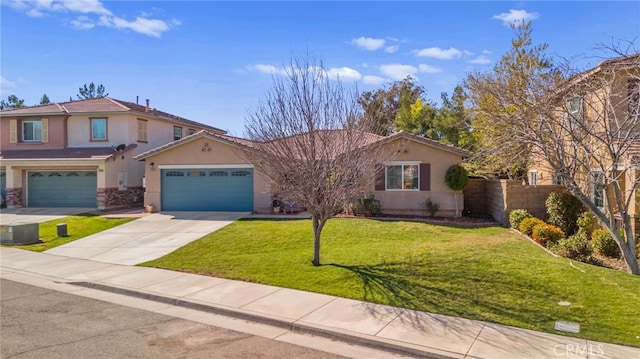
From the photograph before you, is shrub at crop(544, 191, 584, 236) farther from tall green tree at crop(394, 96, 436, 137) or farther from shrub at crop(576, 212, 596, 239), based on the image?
tall green tree at crop(394, 96, 436, 137)

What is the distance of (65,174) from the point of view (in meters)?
24.7

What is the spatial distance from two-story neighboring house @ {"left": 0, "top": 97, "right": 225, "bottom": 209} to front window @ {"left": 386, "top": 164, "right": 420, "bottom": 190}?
613 inches

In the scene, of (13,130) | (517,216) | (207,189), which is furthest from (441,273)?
(13,130)

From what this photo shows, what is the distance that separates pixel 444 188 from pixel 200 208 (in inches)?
480

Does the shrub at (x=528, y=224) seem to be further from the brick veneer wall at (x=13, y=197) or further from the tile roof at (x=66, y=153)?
the brick veneer wall at (x=13, y=197)

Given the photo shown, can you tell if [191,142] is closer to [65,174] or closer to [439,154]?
[65,174]

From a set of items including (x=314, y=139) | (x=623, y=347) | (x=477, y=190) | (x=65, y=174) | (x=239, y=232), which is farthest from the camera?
(x=65, y=174)

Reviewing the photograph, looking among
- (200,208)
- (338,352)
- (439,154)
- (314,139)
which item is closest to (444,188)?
(439,154)

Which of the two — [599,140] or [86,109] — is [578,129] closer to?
[599,140]

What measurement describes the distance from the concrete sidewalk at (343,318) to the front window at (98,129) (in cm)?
1587

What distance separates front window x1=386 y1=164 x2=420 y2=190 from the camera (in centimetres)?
1898

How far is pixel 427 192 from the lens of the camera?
18828mm
